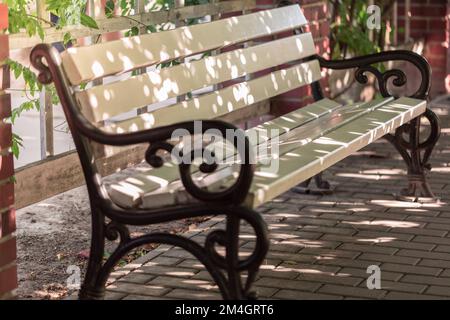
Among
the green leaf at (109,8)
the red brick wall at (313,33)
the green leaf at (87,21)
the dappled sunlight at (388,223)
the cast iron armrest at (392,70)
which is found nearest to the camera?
the green leaf at (87,21)

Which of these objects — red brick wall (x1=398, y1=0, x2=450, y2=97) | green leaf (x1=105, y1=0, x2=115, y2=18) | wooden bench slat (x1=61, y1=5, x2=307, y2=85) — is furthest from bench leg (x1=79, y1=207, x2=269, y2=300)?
red brick wall (x1=398, y1=0, x2=450, y2=97)

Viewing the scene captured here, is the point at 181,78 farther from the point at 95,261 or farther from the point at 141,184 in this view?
the point at 95,261

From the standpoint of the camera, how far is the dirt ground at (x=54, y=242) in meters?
4.82

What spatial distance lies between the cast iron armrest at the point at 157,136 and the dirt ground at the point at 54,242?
0.88 metres

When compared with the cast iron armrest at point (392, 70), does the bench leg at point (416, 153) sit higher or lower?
lower

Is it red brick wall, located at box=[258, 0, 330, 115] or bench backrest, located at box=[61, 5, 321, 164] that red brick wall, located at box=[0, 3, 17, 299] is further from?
red brick wall, located at box=[258, 0, 330, 115]

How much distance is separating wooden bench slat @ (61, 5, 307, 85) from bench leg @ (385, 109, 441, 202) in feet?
2.93

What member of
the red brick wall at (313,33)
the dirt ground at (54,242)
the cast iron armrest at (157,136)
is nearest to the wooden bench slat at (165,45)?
the cast iron armrest at (157,136)

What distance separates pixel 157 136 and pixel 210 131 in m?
0.20

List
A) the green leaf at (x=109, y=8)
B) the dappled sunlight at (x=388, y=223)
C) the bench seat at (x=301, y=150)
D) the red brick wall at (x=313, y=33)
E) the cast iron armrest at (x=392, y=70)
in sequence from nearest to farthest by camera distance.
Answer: the bench seat at (x=301, y=150) → the green leaf at (x=109, y=8) → the dappled sunlight at (x=388, y=223) → the cast iron armrest at (x=392, y=70) → the red brick wall at (x=313, y=33)

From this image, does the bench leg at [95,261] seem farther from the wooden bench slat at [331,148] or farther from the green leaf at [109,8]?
the green leaf at [109,8]

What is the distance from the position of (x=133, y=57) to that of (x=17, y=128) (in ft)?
8.25

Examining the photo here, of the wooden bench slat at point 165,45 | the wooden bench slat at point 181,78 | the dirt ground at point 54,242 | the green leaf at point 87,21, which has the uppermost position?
the green leaf at point 87,21

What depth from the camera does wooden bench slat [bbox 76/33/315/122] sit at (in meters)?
4.33
